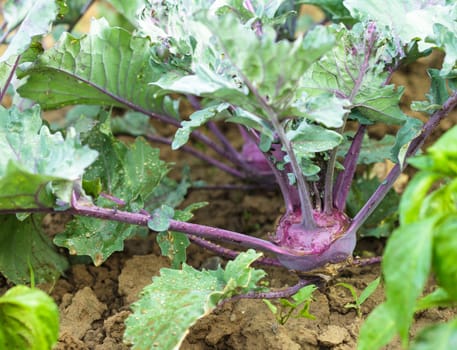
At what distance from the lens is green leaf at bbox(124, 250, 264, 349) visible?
1.09m

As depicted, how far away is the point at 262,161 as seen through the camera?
175 centimetres

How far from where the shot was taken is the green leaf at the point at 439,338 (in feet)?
2.58

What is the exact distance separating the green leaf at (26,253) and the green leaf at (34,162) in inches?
11.4

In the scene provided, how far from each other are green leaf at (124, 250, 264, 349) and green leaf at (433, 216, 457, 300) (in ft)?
1.27

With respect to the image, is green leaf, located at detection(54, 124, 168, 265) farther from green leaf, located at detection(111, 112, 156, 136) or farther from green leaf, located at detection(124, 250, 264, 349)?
green leaf, located at detection(111, 112, 156, 136)

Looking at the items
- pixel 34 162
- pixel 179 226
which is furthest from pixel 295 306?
pixel 34 162

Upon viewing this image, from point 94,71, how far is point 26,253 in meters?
0.42

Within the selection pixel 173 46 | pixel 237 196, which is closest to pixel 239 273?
pixel 173 46

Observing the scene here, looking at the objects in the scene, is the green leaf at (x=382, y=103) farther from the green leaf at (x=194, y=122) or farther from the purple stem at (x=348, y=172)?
the green leaf at (x=194, y=122)

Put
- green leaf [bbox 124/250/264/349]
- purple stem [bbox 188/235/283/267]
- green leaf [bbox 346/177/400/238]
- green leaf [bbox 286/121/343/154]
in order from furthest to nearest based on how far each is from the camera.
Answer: green leaf [bbox 346/177/400/238] < purple stem [bbox 188/235/283/267] < green leaf [bbox 286/121/343/154] < green leaf [bbox 124/250/264/349]

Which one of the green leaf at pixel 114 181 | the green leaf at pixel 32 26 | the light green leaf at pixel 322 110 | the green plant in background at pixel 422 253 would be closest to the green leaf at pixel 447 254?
the green plant in background at pixel 422 253

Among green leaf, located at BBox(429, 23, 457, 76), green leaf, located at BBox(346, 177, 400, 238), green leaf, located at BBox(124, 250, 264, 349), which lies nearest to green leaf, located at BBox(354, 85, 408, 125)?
green leaf, located at BBox(429, 23, 457, 76)

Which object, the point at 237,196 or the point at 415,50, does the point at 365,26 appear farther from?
the point at 237,196

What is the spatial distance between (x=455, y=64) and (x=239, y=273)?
0.56 m
